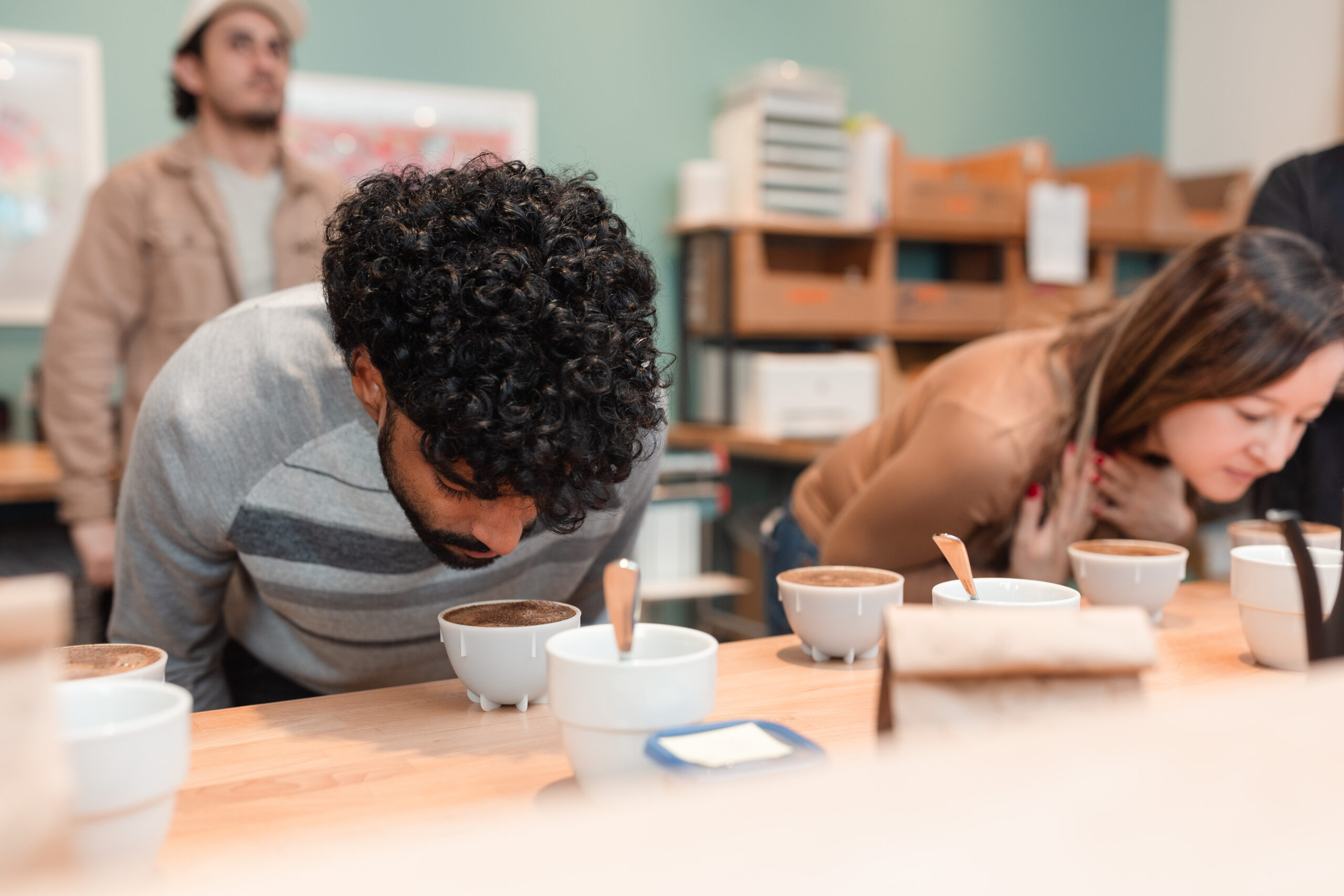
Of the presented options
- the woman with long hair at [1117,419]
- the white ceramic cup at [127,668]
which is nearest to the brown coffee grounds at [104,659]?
the white ceramic cup at [127,668]

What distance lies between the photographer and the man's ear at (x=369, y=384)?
96 centimetres

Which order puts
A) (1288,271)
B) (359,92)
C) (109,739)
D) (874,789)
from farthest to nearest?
1. (359,92)
2. (1288,271)
3. (109,739)
4. (874,789)

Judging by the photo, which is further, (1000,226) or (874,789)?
(1000,226)

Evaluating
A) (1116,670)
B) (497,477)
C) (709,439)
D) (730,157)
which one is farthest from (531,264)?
(730,157)

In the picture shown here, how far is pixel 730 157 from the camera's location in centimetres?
366

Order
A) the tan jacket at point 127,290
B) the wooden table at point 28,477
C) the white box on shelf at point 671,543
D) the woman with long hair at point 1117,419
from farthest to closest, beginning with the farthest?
the white box on shelf at point 671,543
the wooden table at point 28,477
the tan jacket at point 127,290
the woman with long hair at point 1117,419

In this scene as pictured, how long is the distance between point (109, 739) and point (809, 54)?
3.86 metres

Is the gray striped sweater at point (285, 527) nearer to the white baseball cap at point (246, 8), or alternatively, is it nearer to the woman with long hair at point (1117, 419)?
the woman with long hair at point (1117, 419)

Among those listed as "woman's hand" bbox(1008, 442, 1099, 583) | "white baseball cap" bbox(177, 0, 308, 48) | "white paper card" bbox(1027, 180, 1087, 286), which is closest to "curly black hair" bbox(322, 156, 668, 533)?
"woman's hand" bbox(1008, 442, 1099, 583)

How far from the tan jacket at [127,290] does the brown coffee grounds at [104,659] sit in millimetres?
1545

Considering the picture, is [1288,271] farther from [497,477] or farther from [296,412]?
[296,412]

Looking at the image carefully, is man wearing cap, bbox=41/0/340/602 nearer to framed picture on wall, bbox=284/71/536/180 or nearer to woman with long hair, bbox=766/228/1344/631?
framed picture on wall, bbox=284/71/536/180

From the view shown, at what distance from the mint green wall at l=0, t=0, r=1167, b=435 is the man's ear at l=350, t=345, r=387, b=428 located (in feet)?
7.85

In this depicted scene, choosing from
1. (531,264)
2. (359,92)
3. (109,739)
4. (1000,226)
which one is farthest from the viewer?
(1000,226)
